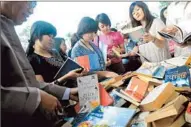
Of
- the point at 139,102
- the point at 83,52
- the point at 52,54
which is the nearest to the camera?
the point at 139,102

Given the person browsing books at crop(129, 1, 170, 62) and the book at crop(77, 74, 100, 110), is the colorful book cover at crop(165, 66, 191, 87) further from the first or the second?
the person browsing books at crop(129, 1, 170, 62)

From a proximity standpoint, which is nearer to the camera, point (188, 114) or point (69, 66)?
point (188, 114)

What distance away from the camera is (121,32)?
7.66 ft

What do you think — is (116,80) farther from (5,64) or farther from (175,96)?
(5,64)

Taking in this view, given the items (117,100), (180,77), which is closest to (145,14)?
(180,77)

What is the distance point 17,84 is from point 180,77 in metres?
0.71

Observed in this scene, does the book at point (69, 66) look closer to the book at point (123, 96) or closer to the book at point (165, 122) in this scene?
the book at point (123, 96)

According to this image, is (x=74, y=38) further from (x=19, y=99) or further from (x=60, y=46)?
(x=19, y=99)

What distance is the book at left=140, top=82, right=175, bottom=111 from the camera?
3.48 ft

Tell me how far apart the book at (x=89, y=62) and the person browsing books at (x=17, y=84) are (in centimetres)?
68

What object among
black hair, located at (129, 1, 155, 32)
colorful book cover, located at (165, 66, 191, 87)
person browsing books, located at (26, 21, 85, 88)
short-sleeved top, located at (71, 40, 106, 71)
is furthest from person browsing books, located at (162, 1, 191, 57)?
person browsing books, located at (26, 21, 85, 88)

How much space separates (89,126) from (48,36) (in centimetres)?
90

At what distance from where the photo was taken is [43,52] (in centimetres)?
→ 172

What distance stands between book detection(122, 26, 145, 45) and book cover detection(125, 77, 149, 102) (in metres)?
0.89
